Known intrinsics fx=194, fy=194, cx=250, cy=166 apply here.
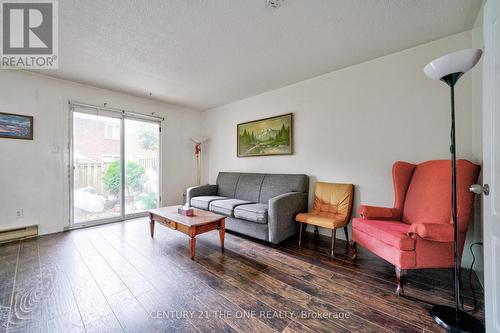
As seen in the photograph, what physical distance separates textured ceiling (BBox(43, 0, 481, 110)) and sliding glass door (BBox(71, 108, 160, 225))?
2.74ft

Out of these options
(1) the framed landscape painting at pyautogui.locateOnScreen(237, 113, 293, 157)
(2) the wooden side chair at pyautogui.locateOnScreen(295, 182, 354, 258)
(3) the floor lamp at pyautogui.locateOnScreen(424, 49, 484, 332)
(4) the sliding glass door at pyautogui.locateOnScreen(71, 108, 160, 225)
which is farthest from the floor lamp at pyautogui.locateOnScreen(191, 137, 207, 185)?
(3) the floor lamp at pyautogui.locateOnScreen(424, 49, 484, 332)

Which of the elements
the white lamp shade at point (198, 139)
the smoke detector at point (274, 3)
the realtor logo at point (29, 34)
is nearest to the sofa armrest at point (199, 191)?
the white lamp shade at point (198, 139)

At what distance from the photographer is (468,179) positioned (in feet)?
5.17

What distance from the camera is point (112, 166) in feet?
11.8

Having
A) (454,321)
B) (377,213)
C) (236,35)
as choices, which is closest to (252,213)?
(377,213)

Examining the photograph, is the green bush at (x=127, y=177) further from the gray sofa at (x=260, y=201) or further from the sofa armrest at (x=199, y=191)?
the gray sofa at (x=260, y=201)

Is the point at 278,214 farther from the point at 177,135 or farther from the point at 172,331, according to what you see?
the point at 177,135

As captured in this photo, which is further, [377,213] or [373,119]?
[373,119]

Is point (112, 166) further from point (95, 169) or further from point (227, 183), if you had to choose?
point (227, 183)

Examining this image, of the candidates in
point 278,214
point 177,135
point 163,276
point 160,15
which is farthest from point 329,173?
point 177,135

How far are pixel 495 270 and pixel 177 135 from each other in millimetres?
4730

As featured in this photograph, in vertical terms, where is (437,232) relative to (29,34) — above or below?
below

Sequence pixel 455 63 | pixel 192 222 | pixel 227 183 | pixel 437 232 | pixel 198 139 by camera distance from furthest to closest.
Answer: pixel 198 139, pixel 227 183, pixel 192 222, pixel 437 232, pixel 455 63

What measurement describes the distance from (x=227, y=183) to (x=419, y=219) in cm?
299
